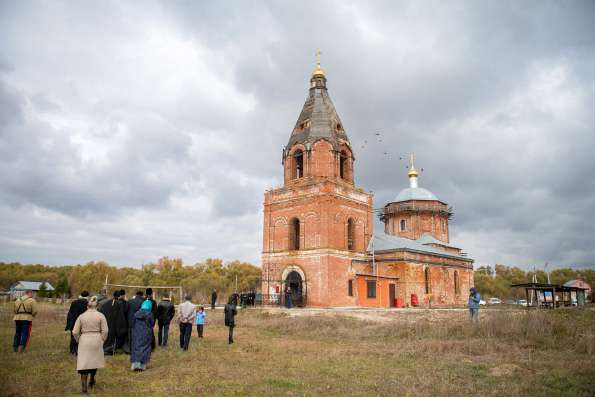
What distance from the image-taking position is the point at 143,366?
364 inches

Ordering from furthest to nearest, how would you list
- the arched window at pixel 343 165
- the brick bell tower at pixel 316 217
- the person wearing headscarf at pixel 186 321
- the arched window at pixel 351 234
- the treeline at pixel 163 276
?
the treeline at pixel 163 276 → the arched window at pixel 343 165 → the arched window at pixel 351 234 → the brick bell tower at pixel 316 217 → the person wearing headscarf at pixel 186 321

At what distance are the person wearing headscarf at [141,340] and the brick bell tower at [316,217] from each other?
18.0 m

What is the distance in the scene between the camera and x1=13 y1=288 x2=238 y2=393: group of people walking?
743 centimetres

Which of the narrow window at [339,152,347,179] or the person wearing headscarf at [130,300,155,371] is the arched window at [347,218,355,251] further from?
the person wearing headscarf at [130,300,155,371]

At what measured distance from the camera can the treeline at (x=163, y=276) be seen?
5650 cm

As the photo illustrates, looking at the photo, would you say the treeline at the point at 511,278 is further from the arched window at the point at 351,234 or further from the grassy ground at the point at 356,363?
the grassy ground at the point at 356,363

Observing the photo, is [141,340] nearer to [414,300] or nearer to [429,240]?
[414,300]

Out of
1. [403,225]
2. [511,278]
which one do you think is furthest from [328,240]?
[511,278]

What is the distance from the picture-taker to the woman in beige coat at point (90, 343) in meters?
7.26

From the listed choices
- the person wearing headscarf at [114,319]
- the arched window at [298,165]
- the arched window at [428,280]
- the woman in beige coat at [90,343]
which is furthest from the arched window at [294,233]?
the woman in beige coat at [90,343]

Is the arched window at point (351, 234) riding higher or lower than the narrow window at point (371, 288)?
higher

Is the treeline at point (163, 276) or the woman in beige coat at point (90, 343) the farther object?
the treeline at point (163, 276)

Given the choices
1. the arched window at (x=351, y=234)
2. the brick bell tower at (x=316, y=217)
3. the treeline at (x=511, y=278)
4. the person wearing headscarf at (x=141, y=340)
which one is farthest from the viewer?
the treeline at (x=511, y=278)

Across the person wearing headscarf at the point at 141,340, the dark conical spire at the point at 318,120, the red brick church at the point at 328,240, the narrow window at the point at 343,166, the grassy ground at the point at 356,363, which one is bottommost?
the grassy ground at the point at 356,363
